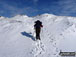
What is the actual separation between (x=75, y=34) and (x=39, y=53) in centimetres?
694

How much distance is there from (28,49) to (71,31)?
7.63 m

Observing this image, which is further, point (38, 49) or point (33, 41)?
point (33, 41)

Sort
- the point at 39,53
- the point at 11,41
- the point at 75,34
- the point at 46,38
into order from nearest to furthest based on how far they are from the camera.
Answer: the point at 39,53 < the point at 11,41 < the point at 46,38 < the point at 75,34

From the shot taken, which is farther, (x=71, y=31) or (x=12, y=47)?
(x=71, y=31)

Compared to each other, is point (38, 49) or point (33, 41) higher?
point (33, 41)

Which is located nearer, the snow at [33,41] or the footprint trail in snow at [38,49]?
the footprint trail in snow at [38,49]

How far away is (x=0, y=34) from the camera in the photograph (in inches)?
704

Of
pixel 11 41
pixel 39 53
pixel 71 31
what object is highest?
pixel 71 31

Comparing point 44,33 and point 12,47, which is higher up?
point 44,33

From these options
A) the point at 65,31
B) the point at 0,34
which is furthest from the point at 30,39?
the point at 65,31

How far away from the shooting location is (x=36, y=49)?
1416 centimetres

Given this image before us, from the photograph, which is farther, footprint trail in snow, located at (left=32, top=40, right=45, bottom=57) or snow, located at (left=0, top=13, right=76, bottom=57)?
snow, located at (left=0, top=13, right=76, bottom=57)

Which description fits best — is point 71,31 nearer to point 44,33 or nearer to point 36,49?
point 44,33

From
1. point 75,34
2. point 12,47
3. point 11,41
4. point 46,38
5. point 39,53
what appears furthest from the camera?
point 75,34
